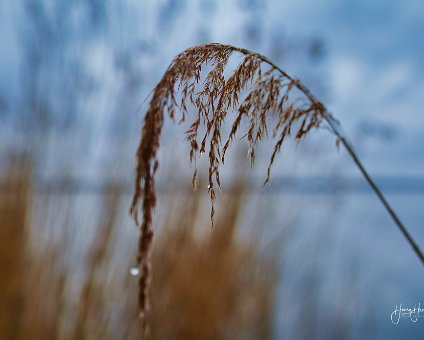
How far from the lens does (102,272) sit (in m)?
2.08

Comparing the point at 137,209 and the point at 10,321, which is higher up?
the point at 137,209

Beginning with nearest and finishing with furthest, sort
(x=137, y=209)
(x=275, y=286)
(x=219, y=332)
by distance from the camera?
(x=137, y=209)
(x=219, y=332)
(x=275, y=286)

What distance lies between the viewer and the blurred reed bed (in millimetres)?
2084

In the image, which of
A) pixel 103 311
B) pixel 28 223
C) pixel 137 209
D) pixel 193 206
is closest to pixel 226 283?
pixel 193 206

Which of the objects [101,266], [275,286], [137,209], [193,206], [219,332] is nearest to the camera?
[137,209]

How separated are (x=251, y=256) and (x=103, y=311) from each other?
0.72 meters

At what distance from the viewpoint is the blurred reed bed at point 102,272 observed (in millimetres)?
2084

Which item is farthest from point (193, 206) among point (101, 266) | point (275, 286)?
point (275, 286)

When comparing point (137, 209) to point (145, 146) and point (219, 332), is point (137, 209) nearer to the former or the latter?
point (145, 146)

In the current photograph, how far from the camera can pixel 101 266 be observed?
2074mm

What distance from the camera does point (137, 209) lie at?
1.61 feet

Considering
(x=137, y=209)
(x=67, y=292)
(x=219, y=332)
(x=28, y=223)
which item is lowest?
(x=219, y=332)

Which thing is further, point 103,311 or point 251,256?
point 251,256

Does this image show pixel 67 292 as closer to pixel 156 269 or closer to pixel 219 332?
pixel 156 269
